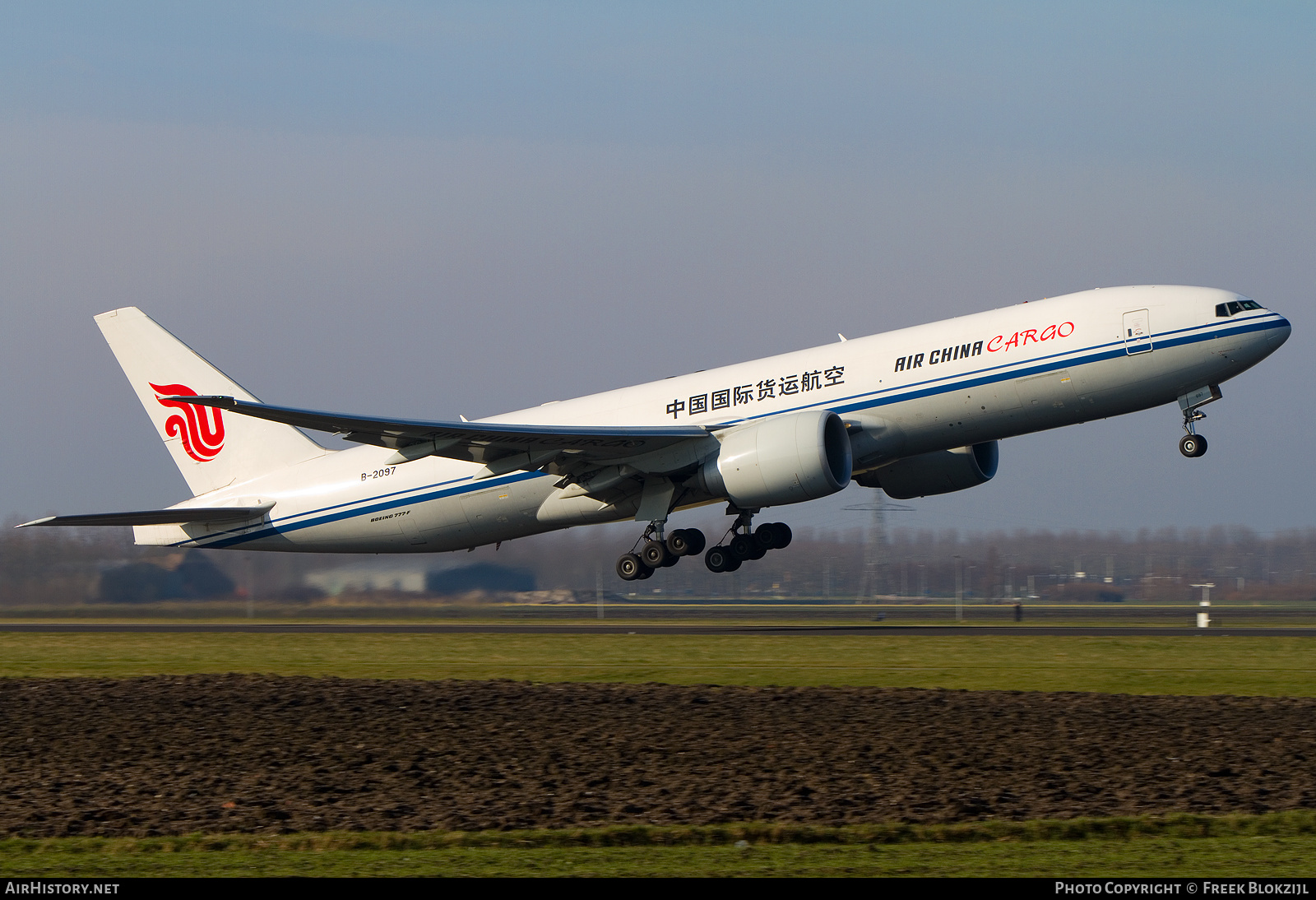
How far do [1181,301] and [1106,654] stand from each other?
304 inches

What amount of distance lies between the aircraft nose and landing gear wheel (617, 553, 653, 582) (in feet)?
50.2

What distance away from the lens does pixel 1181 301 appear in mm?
26641

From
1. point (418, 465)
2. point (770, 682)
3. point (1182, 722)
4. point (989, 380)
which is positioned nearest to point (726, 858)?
point (1182, 722)

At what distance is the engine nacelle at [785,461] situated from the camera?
27.5 metres

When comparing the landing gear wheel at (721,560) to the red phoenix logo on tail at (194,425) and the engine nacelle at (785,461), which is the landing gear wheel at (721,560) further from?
the red phoenix logo on tail at (194,425)

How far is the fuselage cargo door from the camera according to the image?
26.6 metres

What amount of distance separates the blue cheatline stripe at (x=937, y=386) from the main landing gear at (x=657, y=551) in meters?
3.14

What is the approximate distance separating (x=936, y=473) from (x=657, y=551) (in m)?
7.96

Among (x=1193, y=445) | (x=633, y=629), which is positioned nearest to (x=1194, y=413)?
(x=1193, y=445)

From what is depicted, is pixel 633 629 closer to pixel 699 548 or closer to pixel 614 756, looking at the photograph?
pixel 699 548

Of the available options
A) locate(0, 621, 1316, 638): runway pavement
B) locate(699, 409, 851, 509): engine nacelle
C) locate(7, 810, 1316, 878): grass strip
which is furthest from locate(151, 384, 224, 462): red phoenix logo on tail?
locate(7, 810, 1316, 878): grass strip

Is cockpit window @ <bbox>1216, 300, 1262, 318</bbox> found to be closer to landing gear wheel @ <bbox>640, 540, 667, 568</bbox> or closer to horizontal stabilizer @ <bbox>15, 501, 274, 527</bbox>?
landing gear wheel @ <bbox>640, 540, 667, 568</bbox>

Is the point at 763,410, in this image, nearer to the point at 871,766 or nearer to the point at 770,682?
the point at 770,682

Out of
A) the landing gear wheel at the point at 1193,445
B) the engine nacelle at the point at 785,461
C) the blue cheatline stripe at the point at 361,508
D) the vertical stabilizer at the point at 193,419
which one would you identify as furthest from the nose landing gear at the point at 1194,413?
the vertical stabilizer at the point at 193,419
